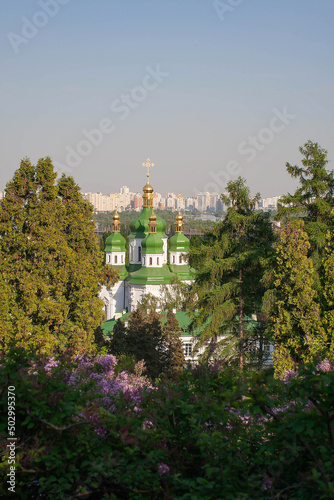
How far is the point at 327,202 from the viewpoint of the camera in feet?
49.9

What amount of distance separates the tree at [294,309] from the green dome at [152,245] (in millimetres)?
21628

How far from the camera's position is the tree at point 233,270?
14.9m

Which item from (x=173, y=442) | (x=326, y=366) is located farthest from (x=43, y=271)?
(x=173, y=442)

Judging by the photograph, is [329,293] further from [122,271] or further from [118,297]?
[122,271]

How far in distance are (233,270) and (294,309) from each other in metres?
3.84

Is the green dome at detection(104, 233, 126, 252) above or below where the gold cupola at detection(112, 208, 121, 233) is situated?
below

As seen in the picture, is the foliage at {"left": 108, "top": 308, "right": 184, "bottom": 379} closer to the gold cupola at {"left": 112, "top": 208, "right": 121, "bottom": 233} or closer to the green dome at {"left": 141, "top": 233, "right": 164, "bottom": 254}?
the green dome at {"left": 141, "top": 233, "right": 164, "bottom": 254}

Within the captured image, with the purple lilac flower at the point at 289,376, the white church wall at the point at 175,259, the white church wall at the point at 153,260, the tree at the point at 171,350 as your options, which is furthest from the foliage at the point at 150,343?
the white church wall at the point at 175,259

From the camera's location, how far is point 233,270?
15.1m

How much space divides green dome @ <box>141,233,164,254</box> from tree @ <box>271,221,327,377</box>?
2163 cm

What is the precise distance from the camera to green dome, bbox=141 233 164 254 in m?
33.2

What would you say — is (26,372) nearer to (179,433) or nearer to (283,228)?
(179,433)

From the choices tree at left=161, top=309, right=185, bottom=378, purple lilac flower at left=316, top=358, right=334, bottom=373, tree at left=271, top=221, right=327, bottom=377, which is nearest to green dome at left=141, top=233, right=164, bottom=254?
tree at left=161, top=309, right=185, bottom=378

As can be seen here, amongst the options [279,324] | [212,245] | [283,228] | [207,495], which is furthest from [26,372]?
[212,245]
